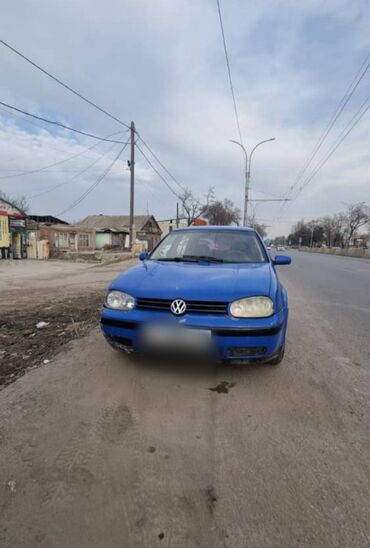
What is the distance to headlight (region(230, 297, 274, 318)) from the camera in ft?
7.93

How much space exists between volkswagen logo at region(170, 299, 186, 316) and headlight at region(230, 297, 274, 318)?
16.1 inches

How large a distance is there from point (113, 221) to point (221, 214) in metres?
23.5

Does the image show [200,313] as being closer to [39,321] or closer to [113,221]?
[39,321]

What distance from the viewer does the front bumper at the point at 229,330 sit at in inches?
91.7

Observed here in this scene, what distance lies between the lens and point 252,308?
8.04 ft

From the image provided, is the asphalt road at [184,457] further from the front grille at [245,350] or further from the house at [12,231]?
the house at [12,231]

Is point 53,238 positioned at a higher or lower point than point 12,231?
lower

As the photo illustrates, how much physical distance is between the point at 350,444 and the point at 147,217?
46.9 meters

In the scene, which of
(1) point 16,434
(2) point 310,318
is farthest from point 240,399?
(2) point 310,318

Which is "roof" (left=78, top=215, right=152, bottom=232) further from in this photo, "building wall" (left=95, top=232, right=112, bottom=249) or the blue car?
the blue car

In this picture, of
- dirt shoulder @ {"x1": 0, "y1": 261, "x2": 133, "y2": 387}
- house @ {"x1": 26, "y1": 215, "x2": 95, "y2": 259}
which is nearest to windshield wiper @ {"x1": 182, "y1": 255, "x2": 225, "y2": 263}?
dirt shoulder @ {"x1": 0, "y1": 261, "x2": 133, "y2": 387}

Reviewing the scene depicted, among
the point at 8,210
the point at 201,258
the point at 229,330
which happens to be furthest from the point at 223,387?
the point at 8,210

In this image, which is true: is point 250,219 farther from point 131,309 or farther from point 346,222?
point 131,309

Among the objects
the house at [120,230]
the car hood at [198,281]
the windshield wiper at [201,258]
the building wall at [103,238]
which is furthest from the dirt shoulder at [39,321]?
the building wall at [103,238]
